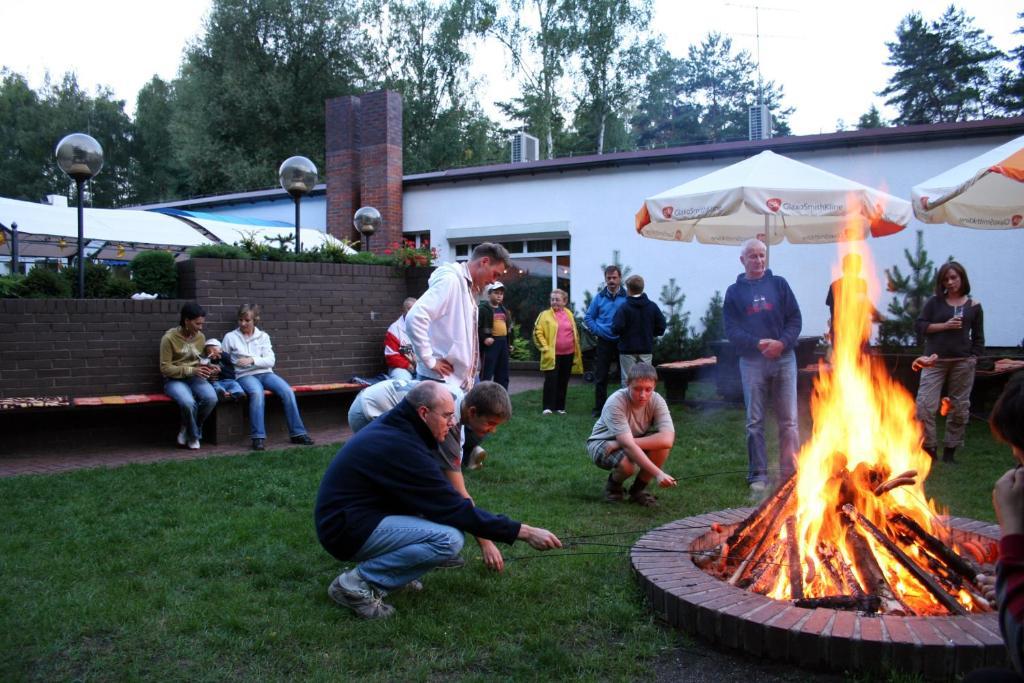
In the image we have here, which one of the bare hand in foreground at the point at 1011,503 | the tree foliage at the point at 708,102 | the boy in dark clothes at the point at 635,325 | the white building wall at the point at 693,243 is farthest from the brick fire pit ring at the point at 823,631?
the tree foliage at the point at 708,102

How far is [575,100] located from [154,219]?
2222cm

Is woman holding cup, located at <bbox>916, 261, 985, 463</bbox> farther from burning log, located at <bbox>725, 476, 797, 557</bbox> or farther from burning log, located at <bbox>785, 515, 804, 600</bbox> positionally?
burning log, located at <bbox>785, 515, 804, 600</bbox>

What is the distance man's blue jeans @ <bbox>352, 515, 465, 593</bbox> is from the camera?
3.91 metres

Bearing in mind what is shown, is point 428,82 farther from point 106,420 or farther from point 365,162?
point 106,420

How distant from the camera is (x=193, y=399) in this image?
8.70 meters

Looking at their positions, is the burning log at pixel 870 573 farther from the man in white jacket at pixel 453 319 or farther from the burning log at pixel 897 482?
the man in white jacket at pixel 453 319

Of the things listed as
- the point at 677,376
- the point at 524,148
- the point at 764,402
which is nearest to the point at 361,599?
the point at 764,402

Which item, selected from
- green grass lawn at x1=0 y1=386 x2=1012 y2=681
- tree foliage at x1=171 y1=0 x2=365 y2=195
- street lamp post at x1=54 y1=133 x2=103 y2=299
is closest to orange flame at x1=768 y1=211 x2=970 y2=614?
green grass lawn at x1=0 y1=386 x2=1012 y2=681

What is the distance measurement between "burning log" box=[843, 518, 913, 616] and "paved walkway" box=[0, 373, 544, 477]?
595 cm

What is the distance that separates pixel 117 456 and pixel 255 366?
174 centimetres

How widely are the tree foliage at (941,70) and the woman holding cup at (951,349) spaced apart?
37.1 m

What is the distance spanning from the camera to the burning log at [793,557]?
12.6ft

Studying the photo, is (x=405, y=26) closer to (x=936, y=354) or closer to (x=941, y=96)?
(x=941, y=96)

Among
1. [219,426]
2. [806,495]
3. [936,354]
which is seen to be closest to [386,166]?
[219,426]
